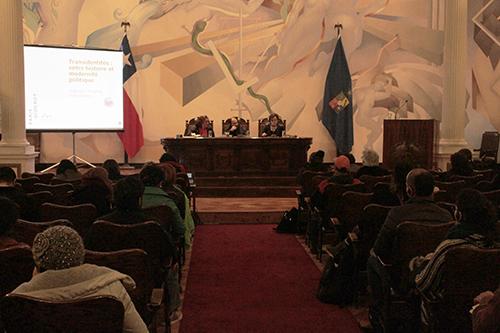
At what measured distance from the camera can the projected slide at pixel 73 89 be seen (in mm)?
11664

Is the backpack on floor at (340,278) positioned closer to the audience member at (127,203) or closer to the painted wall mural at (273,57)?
the audience member at (127,203)

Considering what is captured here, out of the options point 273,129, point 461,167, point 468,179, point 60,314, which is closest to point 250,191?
point 273,129

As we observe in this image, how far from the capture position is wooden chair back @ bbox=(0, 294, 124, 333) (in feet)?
6.64

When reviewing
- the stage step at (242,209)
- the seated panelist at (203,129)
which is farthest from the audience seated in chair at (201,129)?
the stage step at (242,209)

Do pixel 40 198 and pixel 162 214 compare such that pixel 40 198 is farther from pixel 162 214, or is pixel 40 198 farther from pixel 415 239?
pixel 415 239

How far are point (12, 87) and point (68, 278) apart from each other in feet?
25.6

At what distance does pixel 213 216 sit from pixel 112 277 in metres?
6.93

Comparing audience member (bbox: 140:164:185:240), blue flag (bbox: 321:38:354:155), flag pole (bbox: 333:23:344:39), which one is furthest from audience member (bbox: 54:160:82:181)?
flag pole (bbox: 333:23:344:39)

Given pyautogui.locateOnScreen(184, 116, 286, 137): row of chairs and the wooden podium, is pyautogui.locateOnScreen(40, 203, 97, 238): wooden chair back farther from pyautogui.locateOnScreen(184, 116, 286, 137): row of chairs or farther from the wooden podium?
pyautogui.locateOnScreen(184, 116, 286, 137): row of chairs

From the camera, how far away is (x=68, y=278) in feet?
7.20

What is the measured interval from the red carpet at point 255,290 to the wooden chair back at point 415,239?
0.93 metres

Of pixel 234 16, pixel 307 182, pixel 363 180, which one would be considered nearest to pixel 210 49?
pixel 234 16

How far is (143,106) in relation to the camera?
13.9 metres

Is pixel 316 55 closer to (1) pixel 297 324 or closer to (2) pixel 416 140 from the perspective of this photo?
(2) pixel 416 140
